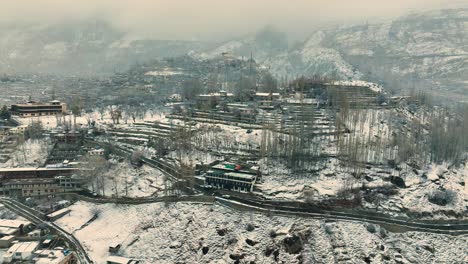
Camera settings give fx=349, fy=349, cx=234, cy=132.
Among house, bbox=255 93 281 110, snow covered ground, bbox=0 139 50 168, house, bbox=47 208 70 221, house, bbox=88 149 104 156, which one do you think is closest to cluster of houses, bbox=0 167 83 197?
snow covered ground, bbox=0 139 50 168

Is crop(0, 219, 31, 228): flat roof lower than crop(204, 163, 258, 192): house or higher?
lower

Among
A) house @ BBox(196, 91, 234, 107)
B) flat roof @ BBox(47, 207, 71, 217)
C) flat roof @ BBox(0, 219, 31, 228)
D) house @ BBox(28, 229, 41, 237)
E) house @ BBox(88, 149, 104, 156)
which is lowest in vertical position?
house @ BBox(28, 229, 41, 237)

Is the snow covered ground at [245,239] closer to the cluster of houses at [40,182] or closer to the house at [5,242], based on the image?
the house at [5,242]

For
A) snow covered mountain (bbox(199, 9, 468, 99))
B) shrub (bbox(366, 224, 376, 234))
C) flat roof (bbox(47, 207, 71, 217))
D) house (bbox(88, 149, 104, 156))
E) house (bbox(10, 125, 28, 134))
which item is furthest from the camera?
snow covered mountain (bbox(199, 9, 468, 99))

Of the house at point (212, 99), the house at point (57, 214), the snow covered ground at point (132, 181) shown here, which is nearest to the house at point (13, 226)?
the house at point (57, 214)

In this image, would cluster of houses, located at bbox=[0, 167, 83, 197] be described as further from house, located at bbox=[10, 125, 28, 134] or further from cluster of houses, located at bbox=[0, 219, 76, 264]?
house, located at bbox=[10, 125, 28, 134]

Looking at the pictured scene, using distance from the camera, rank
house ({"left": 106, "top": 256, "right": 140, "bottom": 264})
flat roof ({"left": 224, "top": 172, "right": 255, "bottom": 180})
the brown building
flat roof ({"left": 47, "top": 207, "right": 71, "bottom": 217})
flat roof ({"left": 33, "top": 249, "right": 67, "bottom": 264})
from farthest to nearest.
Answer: the brown building, flat roof ({"left": 224, "top": 172, "right": 255, "bottom": 180}), flat roof ({"left": 47, "top": 207, "right": 71, "bottom": 217}), house ({"left": 106, "top": 256, "right": 140, "bottom": 264}), flat roof ({"left": 33, "top": 249, "right": 67, "bottom": 264})

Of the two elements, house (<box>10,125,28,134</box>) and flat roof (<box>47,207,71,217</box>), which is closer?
flat roof (<box>47,207,71,217</box>)

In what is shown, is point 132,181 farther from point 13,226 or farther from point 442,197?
point 442,197
